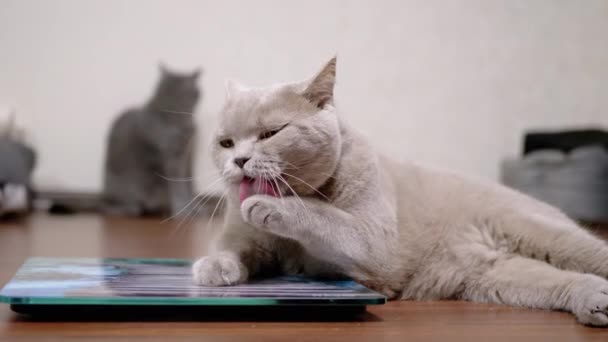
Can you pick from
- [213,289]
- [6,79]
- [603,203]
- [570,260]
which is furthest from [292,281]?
[6,79]

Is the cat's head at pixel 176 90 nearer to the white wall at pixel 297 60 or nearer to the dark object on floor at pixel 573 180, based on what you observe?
the white wall at pixel 297 60

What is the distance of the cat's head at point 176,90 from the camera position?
336 centimetres

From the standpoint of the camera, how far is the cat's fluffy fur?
1116 mm

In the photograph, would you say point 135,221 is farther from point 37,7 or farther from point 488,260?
point 488,260

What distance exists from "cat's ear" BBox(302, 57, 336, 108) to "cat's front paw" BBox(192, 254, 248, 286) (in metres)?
0.34

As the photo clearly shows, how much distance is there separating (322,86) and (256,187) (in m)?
0.23

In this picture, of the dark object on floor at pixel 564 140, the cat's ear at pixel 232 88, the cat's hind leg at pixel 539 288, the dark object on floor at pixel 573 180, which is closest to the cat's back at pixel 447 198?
the cat's hind leg at pixel 539 288

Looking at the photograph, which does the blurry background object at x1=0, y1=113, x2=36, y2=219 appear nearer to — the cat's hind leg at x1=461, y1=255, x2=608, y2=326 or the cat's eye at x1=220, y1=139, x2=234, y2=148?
the cat's eye at x1=220, y1=139, x2=234, y2=148

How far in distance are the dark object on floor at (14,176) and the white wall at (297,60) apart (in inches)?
11.1

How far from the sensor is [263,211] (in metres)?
1.08

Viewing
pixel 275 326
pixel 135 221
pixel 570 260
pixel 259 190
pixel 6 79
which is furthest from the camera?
pixel 6 79

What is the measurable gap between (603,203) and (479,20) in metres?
1.24

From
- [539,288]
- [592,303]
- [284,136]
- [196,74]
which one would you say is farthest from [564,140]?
[284,136]

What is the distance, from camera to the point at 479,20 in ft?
12.0
